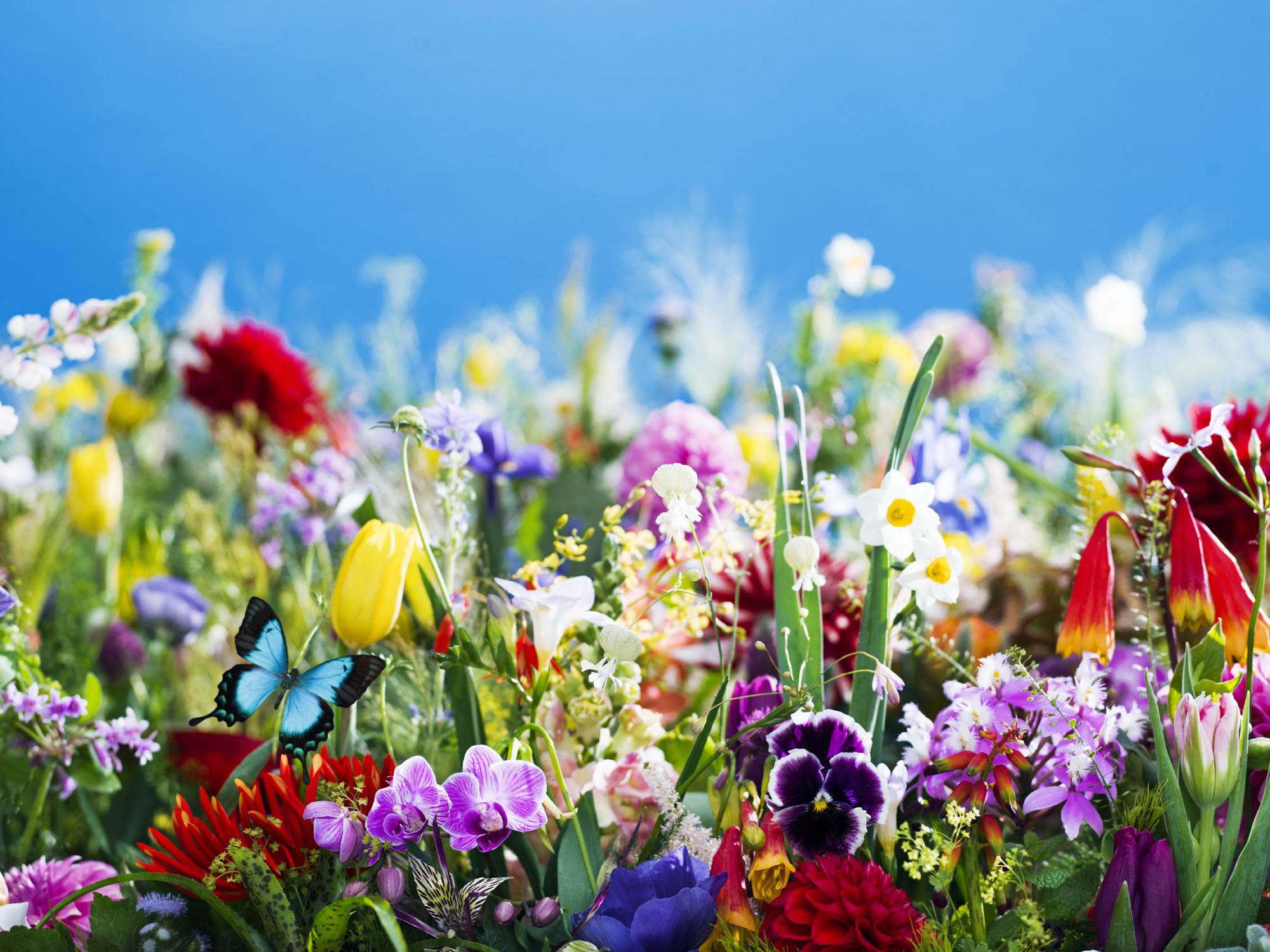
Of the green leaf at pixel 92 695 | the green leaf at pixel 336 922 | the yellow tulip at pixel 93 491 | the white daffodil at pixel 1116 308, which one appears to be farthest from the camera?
the white daffodil at pixel 1116 308

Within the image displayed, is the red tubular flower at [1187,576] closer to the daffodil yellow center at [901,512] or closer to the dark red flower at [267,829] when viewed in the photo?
the daffodil yellow center at [901,512]

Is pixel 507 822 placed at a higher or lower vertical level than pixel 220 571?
lower

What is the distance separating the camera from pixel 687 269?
1439mm

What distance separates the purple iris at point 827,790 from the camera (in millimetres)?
425

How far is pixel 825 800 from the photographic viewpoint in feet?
1.41

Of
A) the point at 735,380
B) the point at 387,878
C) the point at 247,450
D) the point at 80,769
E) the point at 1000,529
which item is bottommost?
the point at 387,878

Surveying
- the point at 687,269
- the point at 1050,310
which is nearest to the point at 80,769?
the point at 687,269

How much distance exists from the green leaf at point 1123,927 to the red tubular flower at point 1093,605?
115mm

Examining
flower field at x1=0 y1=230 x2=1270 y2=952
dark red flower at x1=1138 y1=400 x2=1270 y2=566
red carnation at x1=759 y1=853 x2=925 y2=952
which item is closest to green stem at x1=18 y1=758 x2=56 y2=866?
flower field at x1=0 y1=230 x2=1270 y2=952

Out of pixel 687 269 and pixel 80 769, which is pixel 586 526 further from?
pixel 687 269

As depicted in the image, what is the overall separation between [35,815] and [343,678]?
0.31 meters

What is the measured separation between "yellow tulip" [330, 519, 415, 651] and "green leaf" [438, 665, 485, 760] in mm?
45

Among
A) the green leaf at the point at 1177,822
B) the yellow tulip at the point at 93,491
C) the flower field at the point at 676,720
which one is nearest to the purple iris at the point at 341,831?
the flower field at the point at 676,720

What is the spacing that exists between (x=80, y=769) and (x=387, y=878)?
314 millimetres
